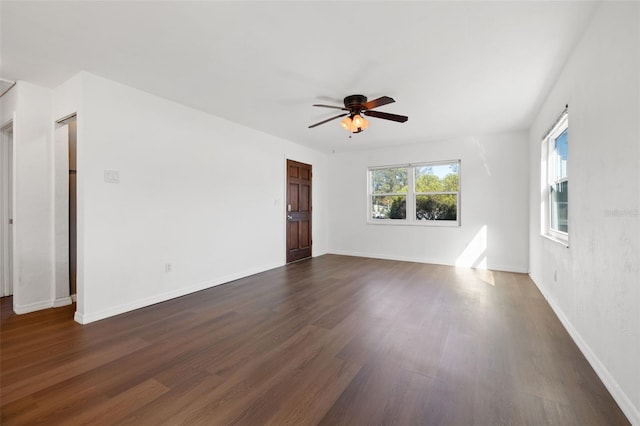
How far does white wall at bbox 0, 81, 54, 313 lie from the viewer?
297 cm

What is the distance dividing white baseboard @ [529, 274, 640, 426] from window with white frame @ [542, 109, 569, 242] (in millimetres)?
902

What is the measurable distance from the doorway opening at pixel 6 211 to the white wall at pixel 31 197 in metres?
0.59

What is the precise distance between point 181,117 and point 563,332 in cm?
486

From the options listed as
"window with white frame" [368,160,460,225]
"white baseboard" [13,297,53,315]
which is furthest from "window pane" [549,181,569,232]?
"white baseboard" [13,297,53,315]

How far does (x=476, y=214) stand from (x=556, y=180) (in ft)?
6.38

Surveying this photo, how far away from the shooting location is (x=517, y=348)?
87.3 inches

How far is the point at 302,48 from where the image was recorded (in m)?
2.33

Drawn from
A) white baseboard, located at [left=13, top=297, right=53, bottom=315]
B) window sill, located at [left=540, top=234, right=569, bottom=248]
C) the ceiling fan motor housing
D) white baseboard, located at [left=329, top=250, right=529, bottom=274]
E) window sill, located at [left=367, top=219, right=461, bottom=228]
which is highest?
the ceiling fan motor housing

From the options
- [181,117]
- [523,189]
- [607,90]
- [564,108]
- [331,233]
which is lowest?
[331,233]

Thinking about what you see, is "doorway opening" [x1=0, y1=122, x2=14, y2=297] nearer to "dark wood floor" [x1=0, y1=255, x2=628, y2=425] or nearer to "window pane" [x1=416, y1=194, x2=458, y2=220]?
"dark wood floor" [x1=0, y1=255, x2=628, y2=425]

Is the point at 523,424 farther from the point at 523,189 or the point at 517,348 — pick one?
the point at 523,189

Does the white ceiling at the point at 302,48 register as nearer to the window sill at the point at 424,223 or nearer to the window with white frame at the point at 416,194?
the window with white frame at the point at 416,194

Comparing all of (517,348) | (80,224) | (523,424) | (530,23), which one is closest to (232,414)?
(523,424)

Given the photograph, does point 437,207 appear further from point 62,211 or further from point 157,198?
point 62,211
